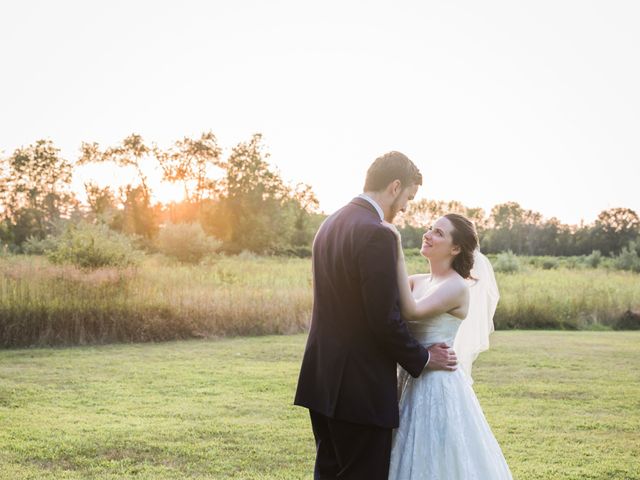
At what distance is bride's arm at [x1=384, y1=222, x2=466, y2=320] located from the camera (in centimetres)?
365

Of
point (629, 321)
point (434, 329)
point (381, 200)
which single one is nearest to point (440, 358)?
point (434, 329)

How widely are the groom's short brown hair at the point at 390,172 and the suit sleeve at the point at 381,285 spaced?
34 centimetres

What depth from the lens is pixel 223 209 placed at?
45.7 m

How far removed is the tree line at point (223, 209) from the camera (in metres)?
41.3

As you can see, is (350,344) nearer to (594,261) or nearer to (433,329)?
(433,329)

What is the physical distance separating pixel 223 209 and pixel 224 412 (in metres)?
37.9

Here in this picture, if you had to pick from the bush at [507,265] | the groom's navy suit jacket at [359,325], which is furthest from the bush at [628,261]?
the groom's navy suit jacket at [359,325]

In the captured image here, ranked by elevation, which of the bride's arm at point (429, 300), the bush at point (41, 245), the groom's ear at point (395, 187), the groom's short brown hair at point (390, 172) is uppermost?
the groom's short brown hair at point (390, 172)

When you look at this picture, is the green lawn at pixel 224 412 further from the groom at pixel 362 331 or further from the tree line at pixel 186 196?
the tree line at pixel 186 196

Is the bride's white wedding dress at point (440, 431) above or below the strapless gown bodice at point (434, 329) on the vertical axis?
below

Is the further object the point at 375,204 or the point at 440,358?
the point at 440,358

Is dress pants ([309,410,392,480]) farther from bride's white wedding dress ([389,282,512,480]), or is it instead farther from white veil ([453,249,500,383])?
white veil ([453,249,500,383])

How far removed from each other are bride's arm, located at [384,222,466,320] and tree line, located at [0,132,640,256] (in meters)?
36.7

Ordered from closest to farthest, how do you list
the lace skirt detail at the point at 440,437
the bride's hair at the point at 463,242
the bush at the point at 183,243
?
the lace skirt detail at the point at 440,437
the bride's hair at the point at 463,242
the bush at the point at 183,243
